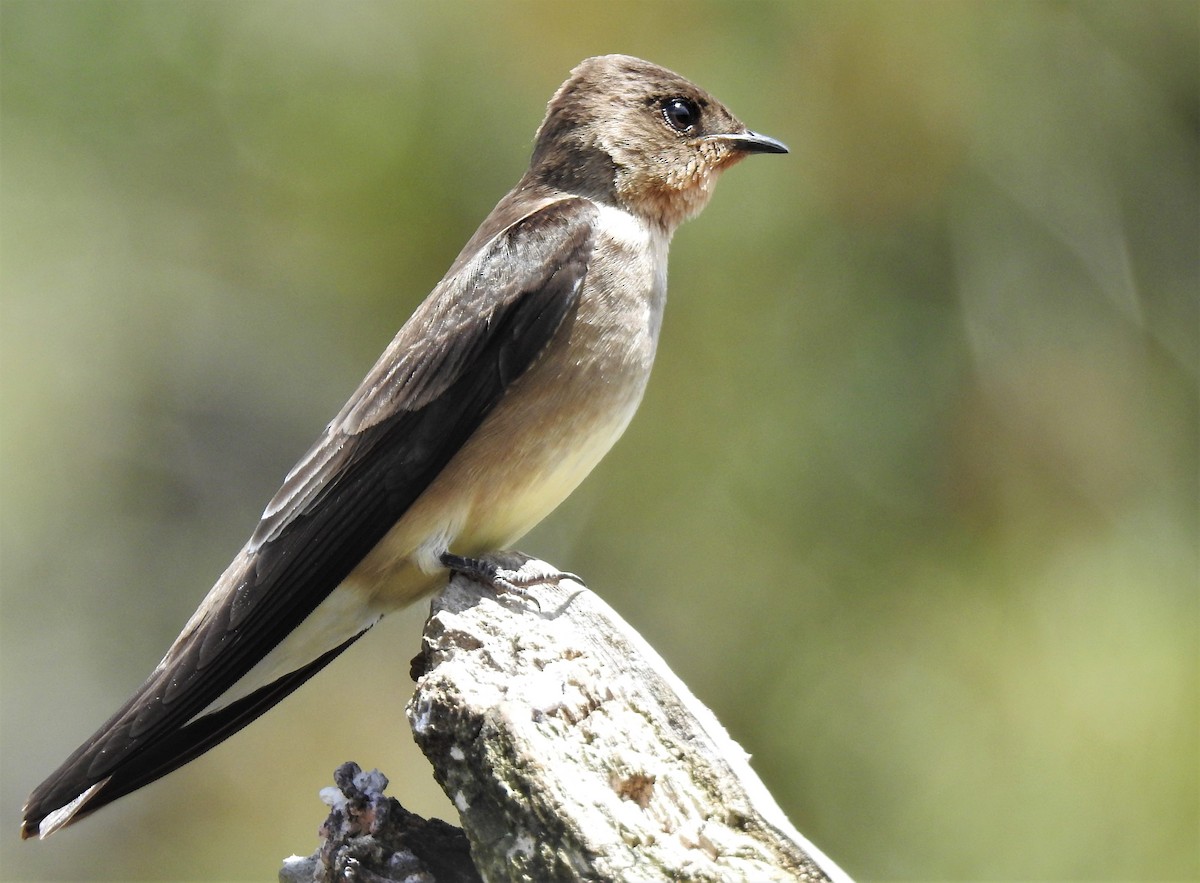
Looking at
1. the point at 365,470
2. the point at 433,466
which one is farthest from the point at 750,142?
the point at 365,470

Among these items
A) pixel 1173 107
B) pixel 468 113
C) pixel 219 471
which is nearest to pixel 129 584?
pixel 219 471

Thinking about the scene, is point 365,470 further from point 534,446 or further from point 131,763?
point 131,763

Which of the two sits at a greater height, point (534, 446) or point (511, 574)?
point (534, 446)

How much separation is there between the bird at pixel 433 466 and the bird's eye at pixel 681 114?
1.88 feet

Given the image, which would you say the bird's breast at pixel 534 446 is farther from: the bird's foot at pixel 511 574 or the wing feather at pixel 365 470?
the bird's foot at pixel 511 574

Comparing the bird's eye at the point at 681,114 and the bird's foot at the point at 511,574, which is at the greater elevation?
the bird's eye at the point at 681,114

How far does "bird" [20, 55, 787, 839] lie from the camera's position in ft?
12.4

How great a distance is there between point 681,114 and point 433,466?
1.57 metres

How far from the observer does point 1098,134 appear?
6.39 m

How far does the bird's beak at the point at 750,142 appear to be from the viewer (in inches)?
184

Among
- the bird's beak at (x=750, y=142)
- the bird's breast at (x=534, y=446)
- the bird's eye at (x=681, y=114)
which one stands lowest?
the bird's breast at (x=534, y=446)

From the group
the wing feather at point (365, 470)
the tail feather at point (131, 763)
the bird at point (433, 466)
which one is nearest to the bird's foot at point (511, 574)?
the bird at point (433, 466)

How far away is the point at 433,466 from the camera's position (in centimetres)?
391

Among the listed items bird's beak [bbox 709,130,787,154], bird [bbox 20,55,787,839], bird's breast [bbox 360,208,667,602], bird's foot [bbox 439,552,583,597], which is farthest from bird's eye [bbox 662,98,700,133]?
bird's foot [bbox 439,552,583,597]
